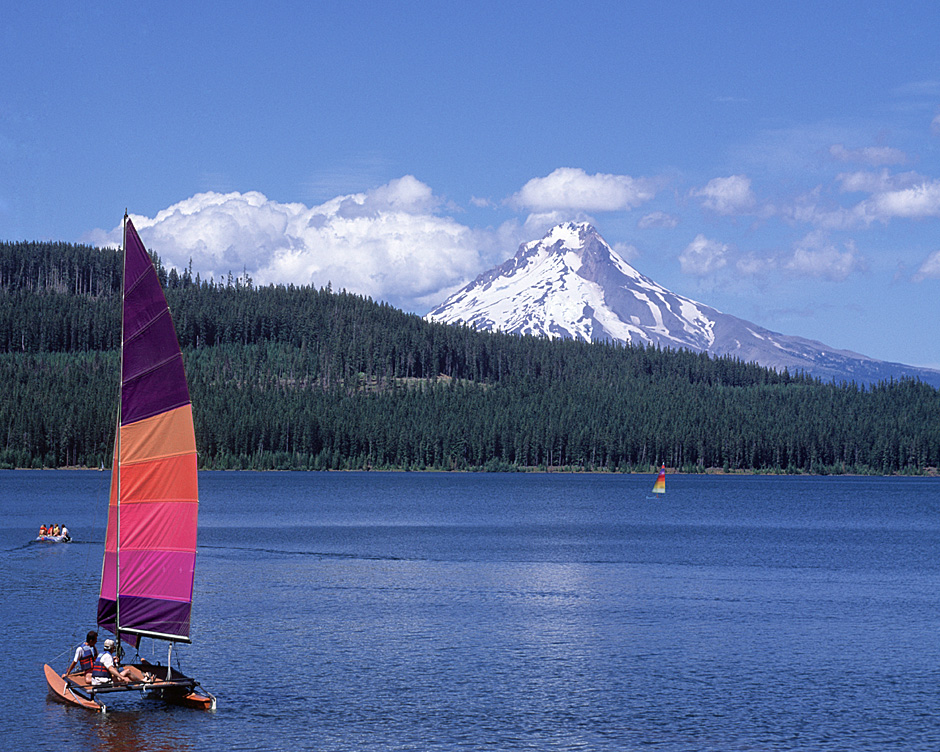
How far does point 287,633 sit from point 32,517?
298 feet

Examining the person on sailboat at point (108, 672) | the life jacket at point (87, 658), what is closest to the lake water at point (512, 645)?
the person on sailboat at point (108, 672)

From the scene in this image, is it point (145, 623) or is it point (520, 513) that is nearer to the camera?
point (145, 623)

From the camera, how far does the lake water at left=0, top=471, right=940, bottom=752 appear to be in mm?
41562

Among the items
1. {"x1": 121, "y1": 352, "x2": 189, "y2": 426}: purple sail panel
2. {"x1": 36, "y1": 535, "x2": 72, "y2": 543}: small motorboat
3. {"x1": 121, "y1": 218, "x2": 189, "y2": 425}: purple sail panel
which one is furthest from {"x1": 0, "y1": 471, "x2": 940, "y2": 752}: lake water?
{"x1": 121, "y1": 218, "x2": 189, "y2": 425}: purple sail panel

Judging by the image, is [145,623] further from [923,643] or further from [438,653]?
[923,643]

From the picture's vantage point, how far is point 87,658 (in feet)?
143

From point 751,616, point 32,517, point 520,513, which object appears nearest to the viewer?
point 751,616

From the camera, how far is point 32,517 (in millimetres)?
139000

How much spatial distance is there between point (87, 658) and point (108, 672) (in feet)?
4.44

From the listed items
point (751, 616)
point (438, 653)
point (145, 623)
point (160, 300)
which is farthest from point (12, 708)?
point (751, 616)

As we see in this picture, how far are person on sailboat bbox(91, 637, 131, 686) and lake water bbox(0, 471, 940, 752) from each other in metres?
1.44

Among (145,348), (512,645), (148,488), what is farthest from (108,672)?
(512,645)

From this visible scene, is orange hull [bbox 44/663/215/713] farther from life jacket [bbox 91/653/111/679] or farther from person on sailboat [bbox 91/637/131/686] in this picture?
life jacket [bbox 91/653/111/679]

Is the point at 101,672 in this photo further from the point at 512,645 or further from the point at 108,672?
→ the point at 512,645
